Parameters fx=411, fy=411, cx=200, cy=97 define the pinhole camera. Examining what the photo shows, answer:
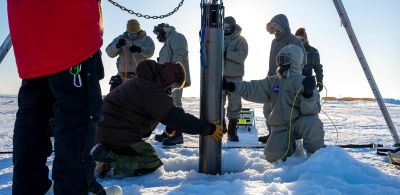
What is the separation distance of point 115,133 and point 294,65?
171 centimetres

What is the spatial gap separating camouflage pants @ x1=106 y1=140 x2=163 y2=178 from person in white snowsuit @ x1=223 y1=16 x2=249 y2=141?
2443 millimetres

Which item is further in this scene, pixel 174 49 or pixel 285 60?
pixel 174 49

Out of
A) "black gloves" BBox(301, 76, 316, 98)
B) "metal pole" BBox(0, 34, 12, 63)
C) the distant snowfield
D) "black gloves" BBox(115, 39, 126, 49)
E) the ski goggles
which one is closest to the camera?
the distant snowfield

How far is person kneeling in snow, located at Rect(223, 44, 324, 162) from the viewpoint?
3447mm

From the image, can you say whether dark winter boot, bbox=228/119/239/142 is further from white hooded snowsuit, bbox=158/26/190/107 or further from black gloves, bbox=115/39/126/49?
black gloves, bbox=115/39/126/49

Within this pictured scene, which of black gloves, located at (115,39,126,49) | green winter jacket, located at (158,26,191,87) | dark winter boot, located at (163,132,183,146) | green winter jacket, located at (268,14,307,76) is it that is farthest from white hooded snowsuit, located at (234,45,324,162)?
black gloves, located at (115,39,126,49)

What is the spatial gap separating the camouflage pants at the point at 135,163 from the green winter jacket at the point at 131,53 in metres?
2.74

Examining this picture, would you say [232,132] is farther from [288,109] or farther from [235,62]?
[288,109]

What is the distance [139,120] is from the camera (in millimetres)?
2906

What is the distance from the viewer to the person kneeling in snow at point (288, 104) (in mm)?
3447

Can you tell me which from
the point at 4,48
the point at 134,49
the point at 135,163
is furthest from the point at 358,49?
the point at 4,48

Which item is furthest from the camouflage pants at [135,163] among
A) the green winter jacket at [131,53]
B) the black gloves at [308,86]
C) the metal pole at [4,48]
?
the green winter jacket at [131,53]

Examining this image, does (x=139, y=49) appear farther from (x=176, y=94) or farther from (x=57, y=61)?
(x=57, y=61)

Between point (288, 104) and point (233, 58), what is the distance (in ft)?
6.24
